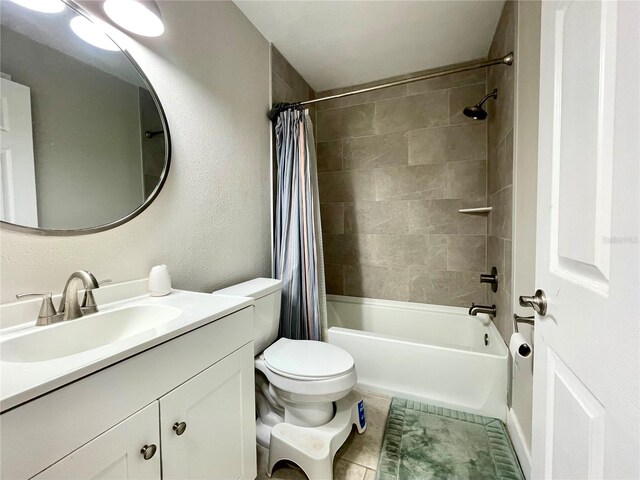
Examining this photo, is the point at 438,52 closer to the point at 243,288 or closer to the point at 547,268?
the point at 547,268

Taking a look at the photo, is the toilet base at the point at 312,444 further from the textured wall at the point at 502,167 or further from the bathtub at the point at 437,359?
the textured wall at the point at 502,167

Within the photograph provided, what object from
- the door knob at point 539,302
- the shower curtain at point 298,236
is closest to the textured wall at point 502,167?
the door knob at point 539,302

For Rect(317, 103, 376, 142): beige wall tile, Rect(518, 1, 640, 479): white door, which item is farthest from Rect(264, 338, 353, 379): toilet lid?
Rect(317, 103, 376, 142): beige wall tile

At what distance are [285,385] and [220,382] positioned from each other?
16.1 inches

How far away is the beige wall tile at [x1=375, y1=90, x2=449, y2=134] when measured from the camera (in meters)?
2.15

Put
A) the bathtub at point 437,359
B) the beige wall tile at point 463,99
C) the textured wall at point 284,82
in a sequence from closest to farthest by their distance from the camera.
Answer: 1. the bathtub at point 437,359
2. the textured wall at point 284,82
3. the beige wall tile at point 463,99

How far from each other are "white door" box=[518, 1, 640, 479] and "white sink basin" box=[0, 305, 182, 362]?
3.27 feet


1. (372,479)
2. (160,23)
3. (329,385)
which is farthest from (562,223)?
(160,23)

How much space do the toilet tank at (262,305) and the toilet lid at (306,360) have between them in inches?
2.6

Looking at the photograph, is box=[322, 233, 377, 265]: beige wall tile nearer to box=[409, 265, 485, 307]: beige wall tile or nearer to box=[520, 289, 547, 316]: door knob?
box=[409, 265, 485, 307]: beige wall tile

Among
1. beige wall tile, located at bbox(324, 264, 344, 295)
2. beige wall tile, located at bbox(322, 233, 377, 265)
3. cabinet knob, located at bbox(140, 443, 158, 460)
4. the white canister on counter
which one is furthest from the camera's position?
beige wall tile, located at bbox(324, 264, 344, 295)

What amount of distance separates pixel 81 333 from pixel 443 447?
5.34 ft

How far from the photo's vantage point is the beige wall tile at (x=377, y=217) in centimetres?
230

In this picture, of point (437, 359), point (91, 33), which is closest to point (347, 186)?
point (437, 359)
